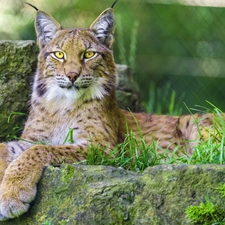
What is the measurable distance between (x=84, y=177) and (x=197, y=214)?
0.70m

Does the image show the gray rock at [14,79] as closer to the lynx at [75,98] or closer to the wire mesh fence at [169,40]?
the lynx at [75,98]

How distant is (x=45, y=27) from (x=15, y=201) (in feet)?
5.67

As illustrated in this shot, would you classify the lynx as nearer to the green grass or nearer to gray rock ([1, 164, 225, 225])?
the green grass

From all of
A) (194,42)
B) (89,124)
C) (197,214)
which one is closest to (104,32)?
(89,124)

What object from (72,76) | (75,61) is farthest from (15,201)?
(75,61)

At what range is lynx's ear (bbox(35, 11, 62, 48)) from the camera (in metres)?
5.88

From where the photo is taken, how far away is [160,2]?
9969 mm

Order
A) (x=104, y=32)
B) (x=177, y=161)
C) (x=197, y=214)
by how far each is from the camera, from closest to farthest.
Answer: (x=197, y=214) < (x=177, y=161) < (x=104, y=32)

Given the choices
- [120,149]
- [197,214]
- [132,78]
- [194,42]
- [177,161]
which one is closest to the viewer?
[197,214]

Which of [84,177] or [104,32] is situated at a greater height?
[104,32]

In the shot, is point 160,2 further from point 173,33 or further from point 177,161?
point 177,161

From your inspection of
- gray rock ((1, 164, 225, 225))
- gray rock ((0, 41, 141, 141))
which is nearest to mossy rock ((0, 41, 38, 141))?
gray rock ((0, 41, 141, 141))

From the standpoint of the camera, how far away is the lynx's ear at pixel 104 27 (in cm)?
586

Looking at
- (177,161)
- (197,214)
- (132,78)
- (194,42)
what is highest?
(194,42)
